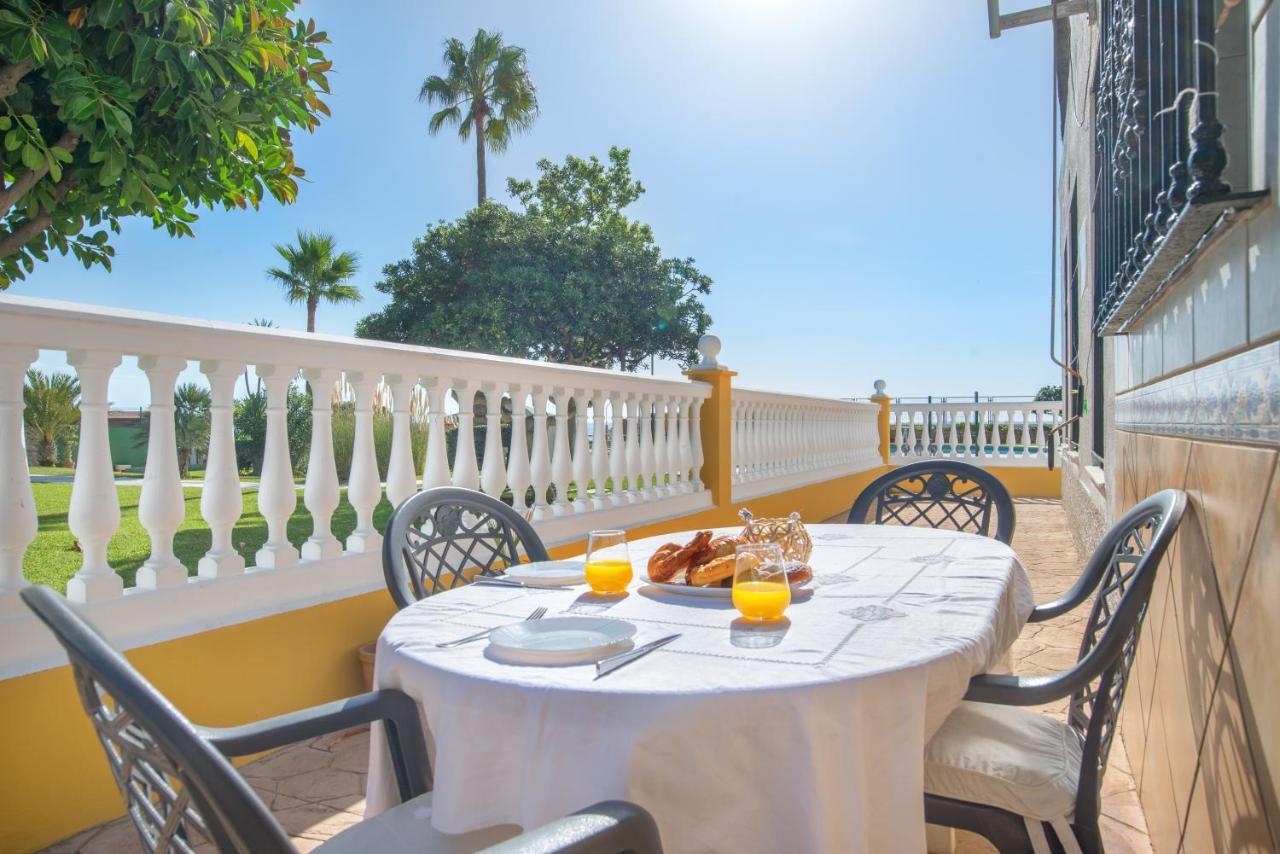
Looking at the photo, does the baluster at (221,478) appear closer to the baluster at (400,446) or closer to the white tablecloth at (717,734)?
the baluster at (400,446)

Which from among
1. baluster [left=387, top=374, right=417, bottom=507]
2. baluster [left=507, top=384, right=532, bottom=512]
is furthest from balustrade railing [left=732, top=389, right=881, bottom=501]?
baluster [left=387, top=374, right=417, bottom=507]

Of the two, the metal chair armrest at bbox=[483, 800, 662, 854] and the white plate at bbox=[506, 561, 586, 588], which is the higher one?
the white plate at bbox=[506, 561, 586, 588]

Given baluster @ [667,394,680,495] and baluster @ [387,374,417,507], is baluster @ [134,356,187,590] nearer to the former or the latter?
baluster @ [387,374,417,507]

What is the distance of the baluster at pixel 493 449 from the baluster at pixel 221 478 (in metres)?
1.14

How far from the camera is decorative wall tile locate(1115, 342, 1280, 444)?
896mm

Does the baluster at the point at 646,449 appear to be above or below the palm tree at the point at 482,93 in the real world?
below

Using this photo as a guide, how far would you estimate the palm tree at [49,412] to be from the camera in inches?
102

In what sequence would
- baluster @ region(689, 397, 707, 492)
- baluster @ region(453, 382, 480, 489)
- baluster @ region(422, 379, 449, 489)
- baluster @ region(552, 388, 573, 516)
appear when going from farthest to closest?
baluster @ region(689, 397, 707, 492) → baluster @ region(552, 388, 573, 516) → baluster @ region(453, 382, 480, 489) → baluster @ region(422, 379, 449, 489)

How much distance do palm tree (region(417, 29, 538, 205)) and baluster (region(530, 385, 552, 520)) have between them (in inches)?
657

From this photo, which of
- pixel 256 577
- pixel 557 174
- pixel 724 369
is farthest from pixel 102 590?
pixel 557 174

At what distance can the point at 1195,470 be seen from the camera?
4.60ft

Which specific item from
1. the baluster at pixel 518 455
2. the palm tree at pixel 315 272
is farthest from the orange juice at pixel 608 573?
the palm tree at pixel 315 272

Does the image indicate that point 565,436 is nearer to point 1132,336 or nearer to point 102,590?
point 102,590

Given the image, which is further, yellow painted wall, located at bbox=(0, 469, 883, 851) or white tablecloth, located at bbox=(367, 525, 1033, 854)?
yellow painted wall, located at bbox=(0, 469, 883, 851)
